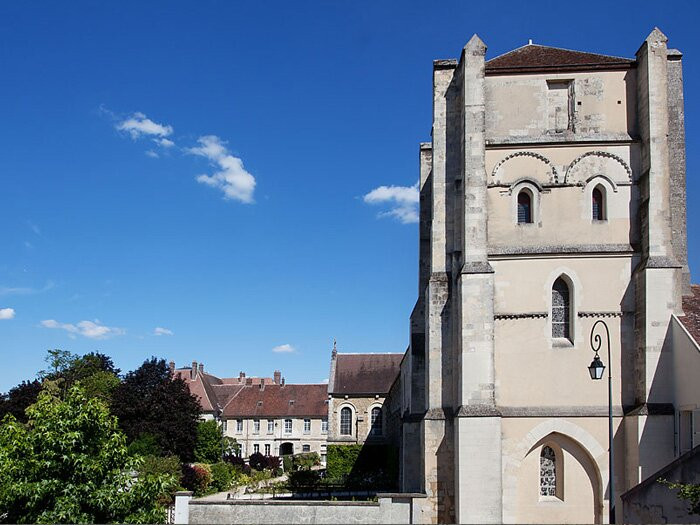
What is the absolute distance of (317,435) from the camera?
70625mm

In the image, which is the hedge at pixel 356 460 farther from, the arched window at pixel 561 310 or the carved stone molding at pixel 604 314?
the carved stone molding at pixel 604 314

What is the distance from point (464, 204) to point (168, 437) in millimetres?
25150

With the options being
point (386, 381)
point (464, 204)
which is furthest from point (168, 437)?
point (464, 204)

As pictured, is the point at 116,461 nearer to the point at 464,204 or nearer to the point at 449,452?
the point at 449,452

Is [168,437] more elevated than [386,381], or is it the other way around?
[386,381]

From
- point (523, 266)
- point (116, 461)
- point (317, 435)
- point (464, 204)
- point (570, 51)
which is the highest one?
point (570, 51)

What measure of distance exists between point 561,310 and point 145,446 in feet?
73.7

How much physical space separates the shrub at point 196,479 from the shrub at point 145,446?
2.50m

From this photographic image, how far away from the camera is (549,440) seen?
18812 mm

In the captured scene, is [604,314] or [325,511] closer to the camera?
[325,511]

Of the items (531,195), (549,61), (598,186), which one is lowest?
(531,195)

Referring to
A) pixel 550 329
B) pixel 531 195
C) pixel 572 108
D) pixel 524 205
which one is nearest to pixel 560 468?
pixel 550 329

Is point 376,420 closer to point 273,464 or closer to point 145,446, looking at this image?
point 273,464

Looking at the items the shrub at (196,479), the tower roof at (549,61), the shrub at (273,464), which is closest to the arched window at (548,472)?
the tower roof at (549,61)
